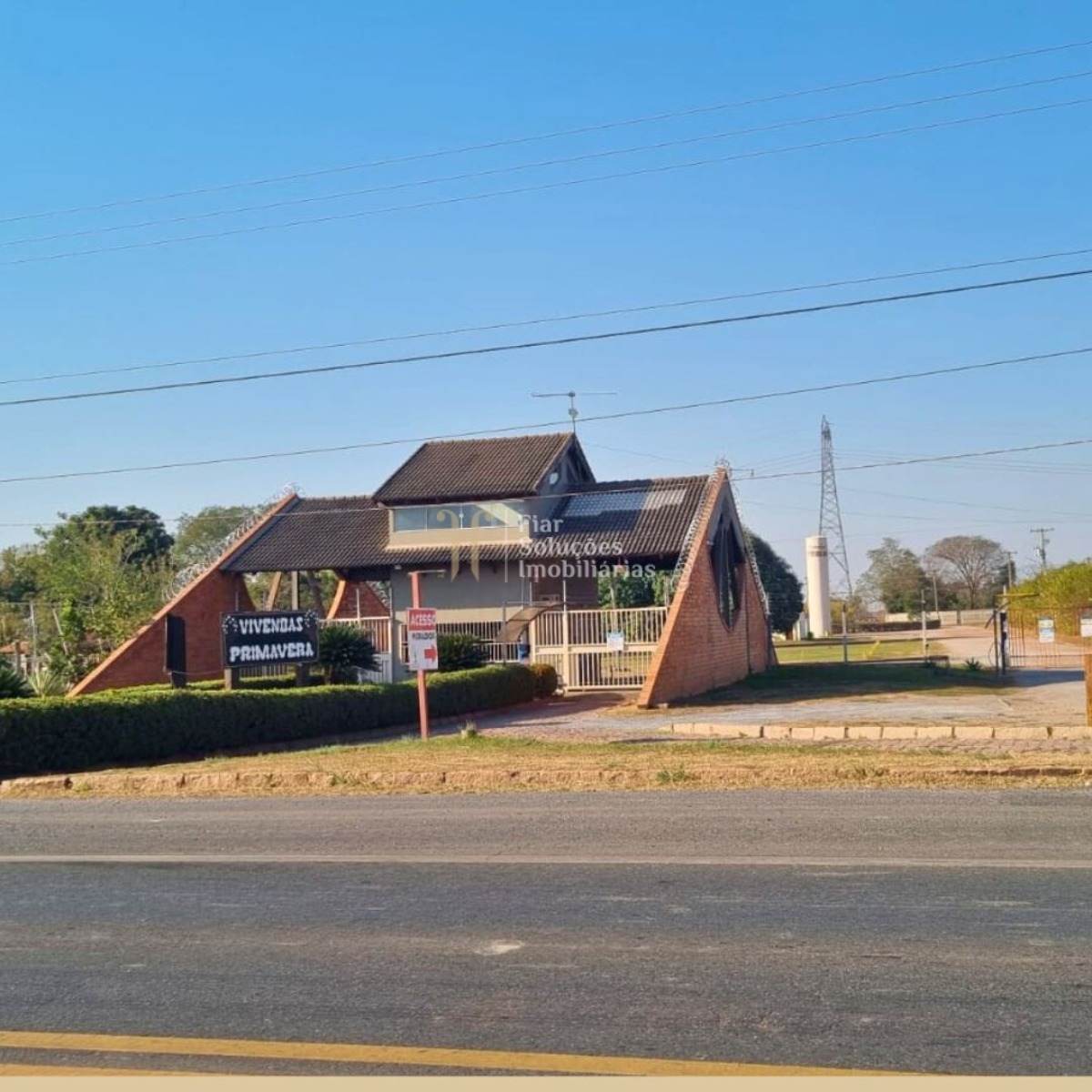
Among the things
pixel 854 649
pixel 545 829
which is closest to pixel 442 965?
pixel 545 829

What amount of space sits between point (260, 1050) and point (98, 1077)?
26.2 inches

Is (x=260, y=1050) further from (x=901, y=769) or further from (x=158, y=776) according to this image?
(x=158, y=776)

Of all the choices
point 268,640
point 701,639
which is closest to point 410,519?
point 701,639

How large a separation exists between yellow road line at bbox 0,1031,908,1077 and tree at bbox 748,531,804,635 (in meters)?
77.9

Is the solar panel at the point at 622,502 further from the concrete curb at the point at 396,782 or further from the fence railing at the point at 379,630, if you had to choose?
the concrete curb at the point at 396,782

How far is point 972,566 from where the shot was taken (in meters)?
109

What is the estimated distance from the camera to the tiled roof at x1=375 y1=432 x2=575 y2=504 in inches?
1458

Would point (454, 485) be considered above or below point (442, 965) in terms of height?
above

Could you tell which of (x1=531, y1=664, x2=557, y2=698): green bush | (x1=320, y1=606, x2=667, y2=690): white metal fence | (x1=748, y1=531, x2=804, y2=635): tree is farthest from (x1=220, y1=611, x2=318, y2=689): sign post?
(x1=748, y1=531, x2=804, y2=635): tree

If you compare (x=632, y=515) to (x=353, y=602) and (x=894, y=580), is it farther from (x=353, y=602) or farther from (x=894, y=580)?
(x=894, y=580)

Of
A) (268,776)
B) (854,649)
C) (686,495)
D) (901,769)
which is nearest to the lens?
(901,769)

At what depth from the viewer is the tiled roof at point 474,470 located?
3703 centimetres

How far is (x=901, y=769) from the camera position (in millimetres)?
14023

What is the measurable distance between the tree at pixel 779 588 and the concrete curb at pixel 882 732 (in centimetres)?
6284
